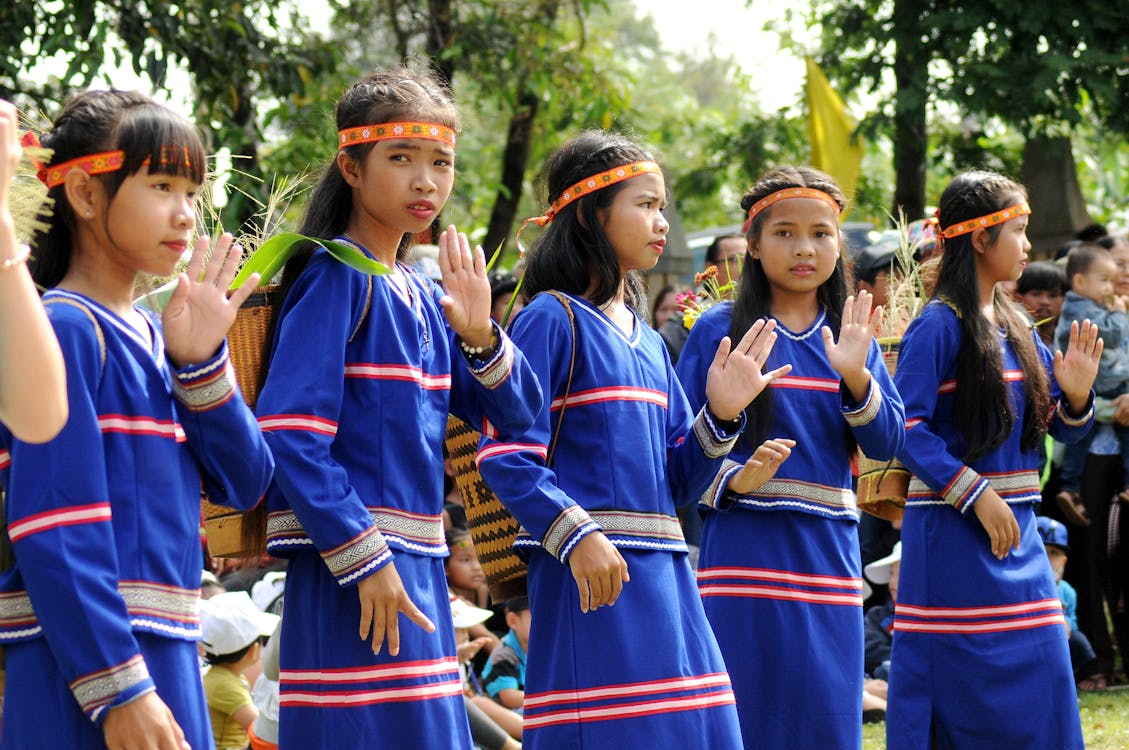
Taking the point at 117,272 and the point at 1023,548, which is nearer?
the point at 117,272

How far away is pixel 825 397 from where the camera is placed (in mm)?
4613

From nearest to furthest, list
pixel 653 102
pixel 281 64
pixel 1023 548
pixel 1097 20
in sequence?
pixel 1023 548 < pixel 281 64 < pixel 1097 20 < pixel 653 102

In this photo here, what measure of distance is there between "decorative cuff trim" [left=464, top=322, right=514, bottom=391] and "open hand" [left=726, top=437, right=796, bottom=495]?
843 millimetres

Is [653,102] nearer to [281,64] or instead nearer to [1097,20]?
[1097,20]

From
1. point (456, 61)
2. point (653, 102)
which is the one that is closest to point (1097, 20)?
point (456, 61)

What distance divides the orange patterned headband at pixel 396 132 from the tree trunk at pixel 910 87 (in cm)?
754

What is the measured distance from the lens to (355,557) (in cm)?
319

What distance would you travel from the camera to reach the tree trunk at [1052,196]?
1134 cm

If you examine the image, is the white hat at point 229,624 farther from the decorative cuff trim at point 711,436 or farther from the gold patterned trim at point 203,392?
the gold patterned trim at point 203,392

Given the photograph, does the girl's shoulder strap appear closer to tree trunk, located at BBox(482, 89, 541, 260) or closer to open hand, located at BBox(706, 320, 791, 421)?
open hand, located at BBox(706, 320, 791, 421)

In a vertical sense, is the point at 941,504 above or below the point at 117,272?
below

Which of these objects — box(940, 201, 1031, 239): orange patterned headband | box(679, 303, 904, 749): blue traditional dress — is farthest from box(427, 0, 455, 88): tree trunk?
box(679, 303, 904, 749): blue traditional dress

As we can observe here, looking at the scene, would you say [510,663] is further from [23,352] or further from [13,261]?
[13,261]

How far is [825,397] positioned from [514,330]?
1.04m
